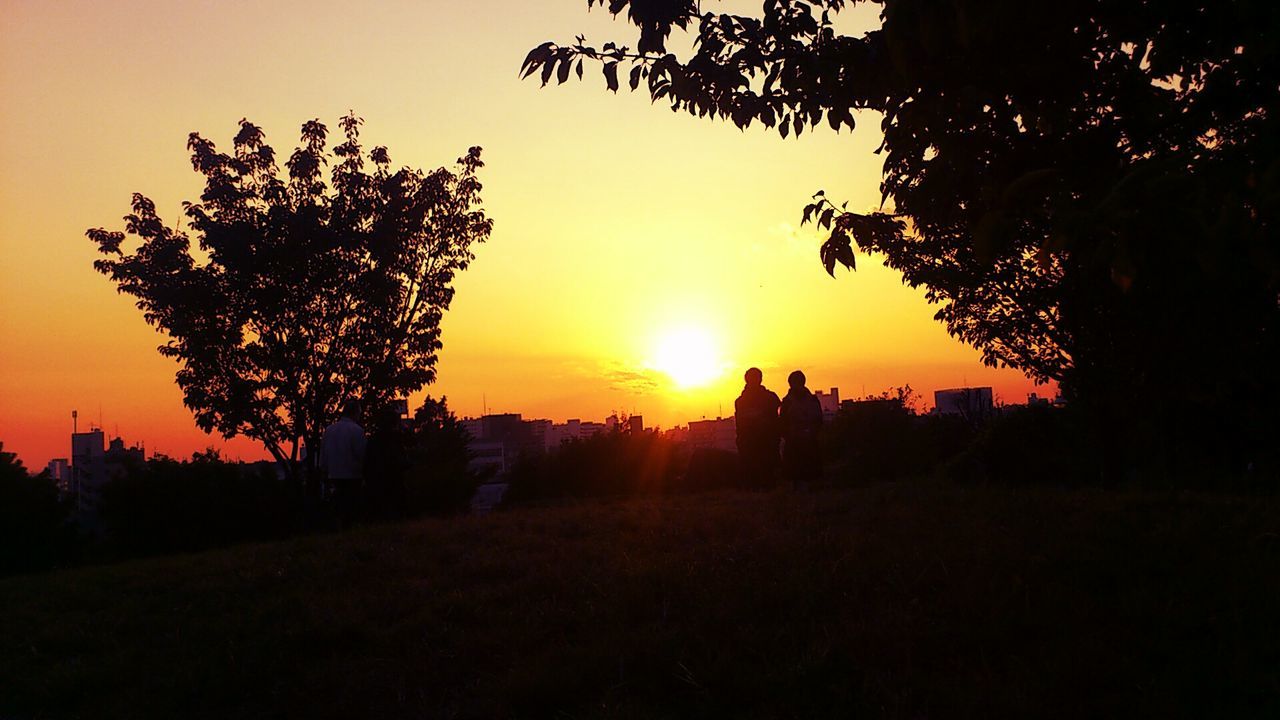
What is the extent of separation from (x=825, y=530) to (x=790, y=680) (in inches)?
154

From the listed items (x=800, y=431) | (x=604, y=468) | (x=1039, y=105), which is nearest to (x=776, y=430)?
(x=800, y=431)

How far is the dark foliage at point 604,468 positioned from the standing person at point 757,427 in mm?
7422

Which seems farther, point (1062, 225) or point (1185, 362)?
point (1185, 362)

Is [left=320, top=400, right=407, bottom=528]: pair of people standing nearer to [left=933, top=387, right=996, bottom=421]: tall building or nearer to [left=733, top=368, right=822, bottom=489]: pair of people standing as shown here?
[left=733, top=368, right=822, bottom=489]: pair of people standing

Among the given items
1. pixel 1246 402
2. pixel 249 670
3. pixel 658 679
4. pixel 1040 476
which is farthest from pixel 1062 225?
pixel 1040 476

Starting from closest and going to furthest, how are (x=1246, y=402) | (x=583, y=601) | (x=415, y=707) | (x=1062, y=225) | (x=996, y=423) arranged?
(x=1062, y=225)
(x=415, y=707)
(x=583, y=601)
(x=1246, y=402)
(x=996, y=423)

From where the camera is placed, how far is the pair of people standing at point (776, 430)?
15.2 metres

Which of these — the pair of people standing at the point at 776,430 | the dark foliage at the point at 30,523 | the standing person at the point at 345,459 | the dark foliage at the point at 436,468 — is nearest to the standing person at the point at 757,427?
the pair of people standing at the point at 776,430

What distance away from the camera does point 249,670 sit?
6.11 m

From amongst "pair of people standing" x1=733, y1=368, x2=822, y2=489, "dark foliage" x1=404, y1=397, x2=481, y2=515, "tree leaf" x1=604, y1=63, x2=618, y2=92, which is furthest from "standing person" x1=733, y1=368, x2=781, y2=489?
"tree leaf" x1=604, y1=63, x2=618, y2=92

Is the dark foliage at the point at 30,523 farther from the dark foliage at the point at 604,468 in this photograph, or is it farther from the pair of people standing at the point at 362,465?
the dark foliage at the point at 604,468

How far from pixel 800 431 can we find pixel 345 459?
755 centimetres

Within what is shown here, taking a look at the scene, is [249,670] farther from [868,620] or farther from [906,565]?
[906,565]

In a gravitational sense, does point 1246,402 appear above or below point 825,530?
above
